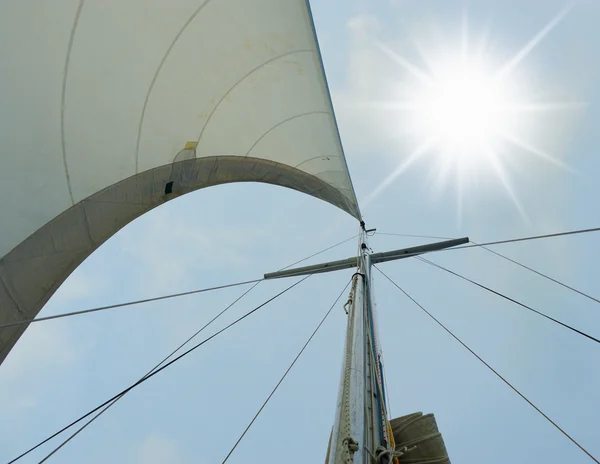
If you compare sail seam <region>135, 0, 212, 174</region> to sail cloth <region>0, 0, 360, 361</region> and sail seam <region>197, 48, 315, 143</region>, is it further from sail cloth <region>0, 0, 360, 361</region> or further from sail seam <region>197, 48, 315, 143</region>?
sail seam <region>197, 48, 315, 143</region>

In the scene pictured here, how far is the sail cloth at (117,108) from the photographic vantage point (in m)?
2.02

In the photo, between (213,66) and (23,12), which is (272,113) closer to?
(213,66)

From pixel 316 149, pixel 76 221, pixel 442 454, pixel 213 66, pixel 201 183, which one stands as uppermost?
pixel 316 149

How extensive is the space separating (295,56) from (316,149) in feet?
5.30

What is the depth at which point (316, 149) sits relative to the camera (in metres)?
5.57

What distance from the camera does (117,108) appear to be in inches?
101

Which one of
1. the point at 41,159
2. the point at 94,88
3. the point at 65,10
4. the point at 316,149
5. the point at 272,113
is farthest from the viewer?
the point at 316,149

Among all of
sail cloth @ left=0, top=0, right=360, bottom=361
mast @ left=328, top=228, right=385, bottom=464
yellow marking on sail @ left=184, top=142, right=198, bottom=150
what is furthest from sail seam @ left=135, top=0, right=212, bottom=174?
mast @ left=328, top=228, right=385, bottom=464

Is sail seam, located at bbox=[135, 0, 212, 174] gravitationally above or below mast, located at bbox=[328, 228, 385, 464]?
above

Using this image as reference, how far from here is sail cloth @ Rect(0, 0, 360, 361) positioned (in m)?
2.02

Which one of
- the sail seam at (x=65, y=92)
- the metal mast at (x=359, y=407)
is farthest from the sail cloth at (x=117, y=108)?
the metal mast at (x=359, y=407)

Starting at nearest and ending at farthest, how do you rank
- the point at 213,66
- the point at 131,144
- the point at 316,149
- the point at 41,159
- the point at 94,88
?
the point at 41,159 → the point at 94,88 → the point at 131,144 → the point at 213,66 → the point at 316,149

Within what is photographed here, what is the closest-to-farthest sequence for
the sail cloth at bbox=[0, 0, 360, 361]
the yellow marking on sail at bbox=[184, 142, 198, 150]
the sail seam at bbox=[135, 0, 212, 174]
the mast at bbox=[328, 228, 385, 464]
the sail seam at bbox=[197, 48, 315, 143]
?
the mast at bbox=[328, 228, 385, 464]
the sail cloth at bbox=[0, 0, 360, 361]
the sail seam at bbox=[135, 0, 212, 174]
the yellow marking on sail at bbox=[184, 142, 198, 150]
the sail seam at bbox=[197, 48, 315, 143]

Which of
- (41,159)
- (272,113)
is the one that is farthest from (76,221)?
(272,113)
